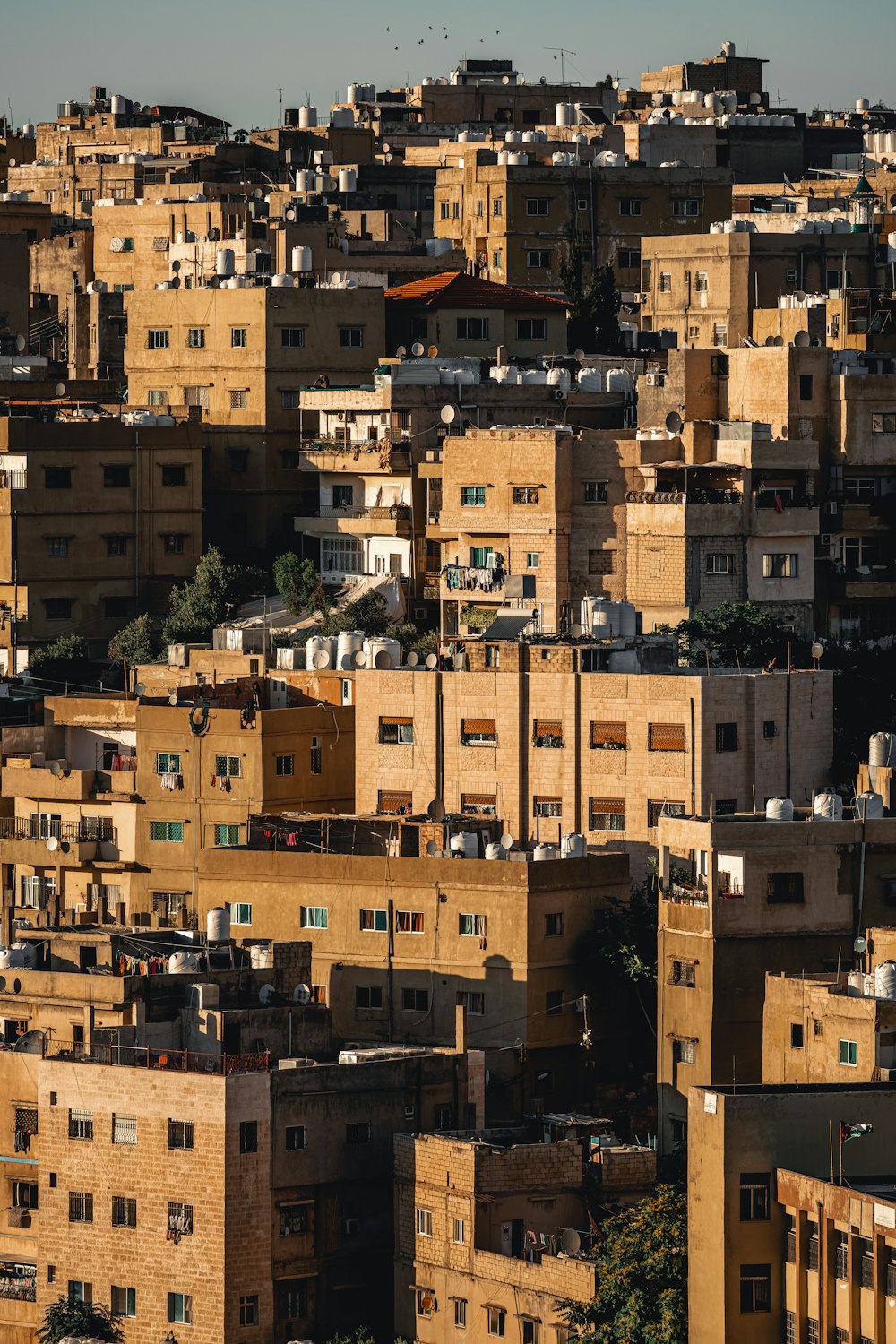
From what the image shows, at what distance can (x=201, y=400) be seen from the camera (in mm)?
76312

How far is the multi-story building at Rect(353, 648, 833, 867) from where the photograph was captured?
56.2m

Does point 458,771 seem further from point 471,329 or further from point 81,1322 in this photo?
point 471,329

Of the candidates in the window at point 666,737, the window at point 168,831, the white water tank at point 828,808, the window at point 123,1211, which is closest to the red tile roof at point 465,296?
the window at point 168,831

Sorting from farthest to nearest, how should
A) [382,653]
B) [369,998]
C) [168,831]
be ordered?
1. [382,653]
2. [168,831]
3. [369,998]

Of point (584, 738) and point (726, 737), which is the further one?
point (584, 738)

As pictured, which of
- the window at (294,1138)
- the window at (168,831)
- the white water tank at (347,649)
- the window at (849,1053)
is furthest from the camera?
the white water tank at (347,649)

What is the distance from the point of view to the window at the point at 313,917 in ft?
177

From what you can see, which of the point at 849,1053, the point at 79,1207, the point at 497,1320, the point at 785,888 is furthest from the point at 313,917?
the point at 849,1053

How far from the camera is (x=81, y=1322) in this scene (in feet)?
156

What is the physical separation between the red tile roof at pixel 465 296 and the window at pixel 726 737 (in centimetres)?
2308

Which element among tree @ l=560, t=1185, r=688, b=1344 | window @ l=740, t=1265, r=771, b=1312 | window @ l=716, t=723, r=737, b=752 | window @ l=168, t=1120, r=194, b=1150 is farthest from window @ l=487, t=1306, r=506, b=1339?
window @ l=716, t=723, r=737, b=752

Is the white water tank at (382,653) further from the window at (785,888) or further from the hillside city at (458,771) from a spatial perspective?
the window at (785,888)

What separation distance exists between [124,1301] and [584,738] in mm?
12442

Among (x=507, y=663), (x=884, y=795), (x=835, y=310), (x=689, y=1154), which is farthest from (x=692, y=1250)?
(x=835, y=310)
